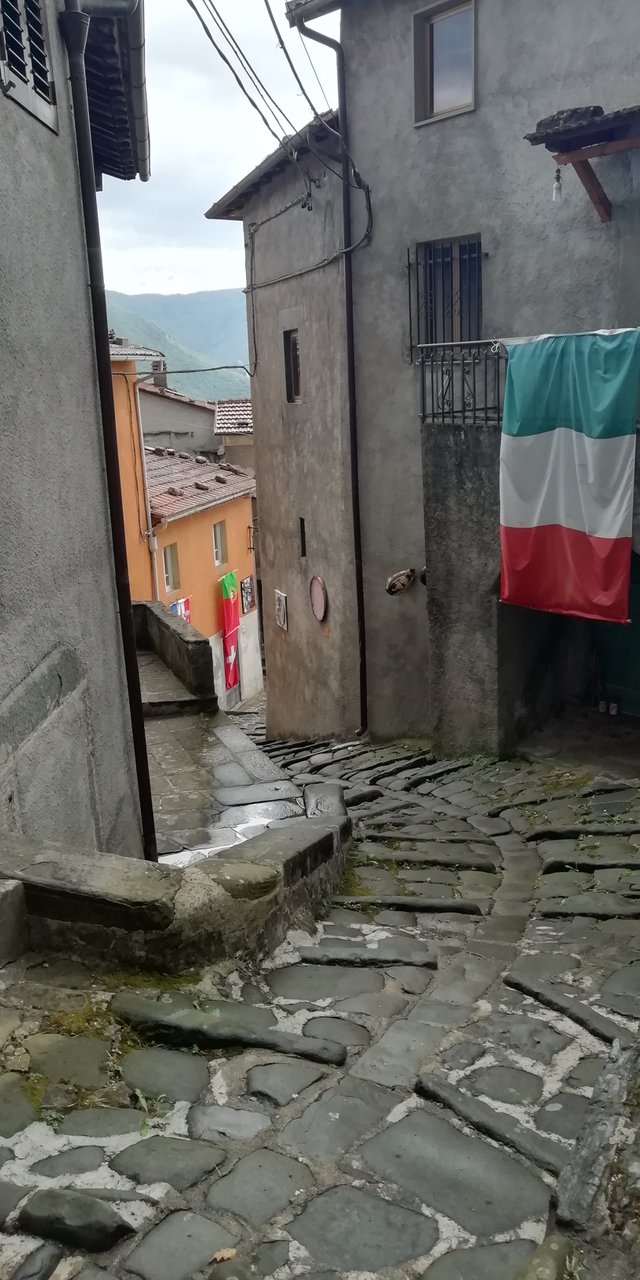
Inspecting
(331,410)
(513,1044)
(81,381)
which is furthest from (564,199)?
(513,1044)

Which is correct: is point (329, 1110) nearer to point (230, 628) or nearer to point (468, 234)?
point (468, 234)

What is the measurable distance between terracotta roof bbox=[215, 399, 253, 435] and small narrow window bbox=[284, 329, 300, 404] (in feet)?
46.6

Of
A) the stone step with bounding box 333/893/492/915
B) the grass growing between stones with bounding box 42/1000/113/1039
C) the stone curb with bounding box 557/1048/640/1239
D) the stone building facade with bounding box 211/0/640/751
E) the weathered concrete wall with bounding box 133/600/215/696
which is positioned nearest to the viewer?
the stone curb with bounding box 557/1048/640/1239

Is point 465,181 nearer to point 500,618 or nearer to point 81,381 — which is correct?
point 500,618

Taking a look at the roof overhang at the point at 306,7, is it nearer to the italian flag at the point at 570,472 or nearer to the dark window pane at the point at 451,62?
the dark window pane at the point at 451,62

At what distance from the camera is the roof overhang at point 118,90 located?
7238mm

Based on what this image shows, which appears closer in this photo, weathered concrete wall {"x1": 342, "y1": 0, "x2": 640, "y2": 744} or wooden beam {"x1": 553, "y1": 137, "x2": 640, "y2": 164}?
wooden beam {"x1": 553, "y1": 137, "x2": 640, "y2": 164}

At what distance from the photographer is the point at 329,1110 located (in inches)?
130

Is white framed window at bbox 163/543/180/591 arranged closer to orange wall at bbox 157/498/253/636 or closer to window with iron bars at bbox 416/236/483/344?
orange wall at bbox 157/498/253/636

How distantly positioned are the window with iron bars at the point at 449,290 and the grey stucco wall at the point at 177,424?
652 inches

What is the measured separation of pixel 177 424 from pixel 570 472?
2160 cm

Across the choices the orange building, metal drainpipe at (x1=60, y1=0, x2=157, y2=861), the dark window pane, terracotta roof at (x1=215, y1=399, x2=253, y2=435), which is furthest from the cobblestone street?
terracotta roof at (x1=215, y1=399, x2=253, y2=435)

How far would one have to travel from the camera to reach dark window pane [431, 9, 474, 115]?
463 inches

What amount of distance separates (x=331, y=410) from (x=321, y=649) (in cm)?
363
